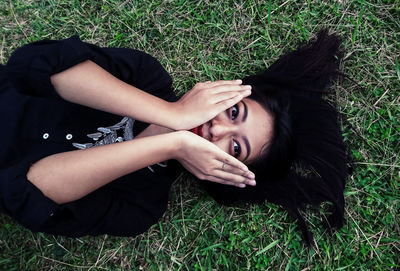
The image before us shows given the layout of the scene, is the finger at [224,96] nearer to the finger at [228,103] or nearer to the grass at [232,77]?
the finger at [228,103]

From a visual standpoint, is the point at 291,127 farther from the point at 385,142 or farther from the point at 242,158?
the point at 385,142

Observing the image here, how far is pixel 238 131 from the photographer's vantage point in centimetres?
199

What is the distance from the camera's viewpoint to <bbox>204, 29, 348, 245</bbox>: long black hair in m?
2.35

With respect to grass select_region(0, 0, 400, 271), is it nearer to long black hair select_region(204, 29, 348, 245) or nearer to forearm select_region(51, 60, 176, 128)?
long black hair select_region(204, 29, 348, 245)

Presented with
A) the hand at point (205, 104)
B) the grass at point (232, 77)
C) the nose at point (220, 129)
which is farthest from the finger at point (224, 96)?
the grass at point (232, 77)

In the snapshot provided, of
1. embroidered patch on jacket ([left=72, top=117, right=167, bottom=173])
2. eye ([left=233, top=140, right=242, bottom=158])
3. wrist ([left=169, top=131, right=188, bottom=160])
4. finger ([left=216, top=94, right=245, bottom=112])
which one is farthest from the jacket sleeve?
eye ([left=233, top=140, right=242, bottom=158])

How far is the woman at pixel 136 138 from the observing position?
73.3 inches

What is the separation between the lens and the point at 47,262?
2.77 metres

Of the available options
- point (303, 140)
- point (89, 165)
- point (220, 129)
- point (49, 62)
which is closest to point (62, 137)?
point (89, 165)

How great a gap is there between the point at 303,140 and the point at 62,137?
163 centimetres

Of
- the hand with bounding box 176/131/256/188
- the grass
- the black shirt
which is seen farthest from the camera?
the grass

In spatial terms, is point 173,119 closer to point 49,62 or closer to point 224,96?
point 224,96

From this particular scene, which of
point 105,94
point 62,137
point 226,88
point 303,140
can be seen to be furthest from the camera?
point 303,140

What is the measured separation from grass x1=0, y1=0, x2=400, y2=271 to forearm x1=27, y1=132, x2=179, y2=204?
3.00 feet
